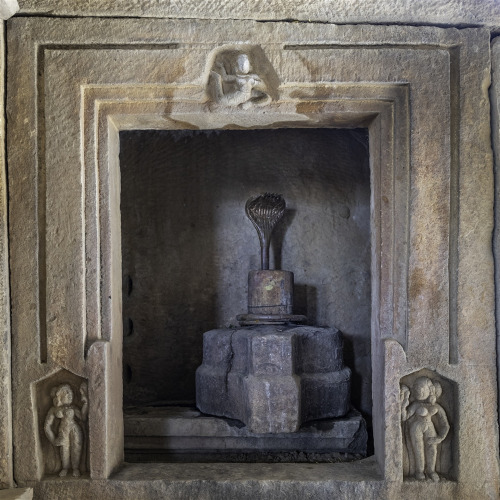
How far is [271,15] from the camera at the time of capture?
277cm

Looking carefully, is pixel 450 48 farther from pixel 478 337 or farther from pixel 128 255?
pixel 128 255

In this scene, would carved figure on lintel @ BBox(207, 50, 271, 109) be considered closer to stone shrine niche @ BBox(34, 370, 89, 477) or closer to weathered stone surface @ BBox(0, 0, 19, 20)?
weathered stone surface @ BBox(0, 0, 19, 20)

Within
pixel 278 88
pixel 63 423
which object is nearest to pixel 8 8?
pixel 278 88

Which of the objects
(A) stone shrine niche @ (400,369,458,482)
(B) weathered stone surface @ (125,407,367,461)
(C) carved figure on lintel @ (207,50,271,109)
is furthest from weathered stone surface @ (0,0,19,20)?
(A) stone shrine niche @ (400,369,458,482)

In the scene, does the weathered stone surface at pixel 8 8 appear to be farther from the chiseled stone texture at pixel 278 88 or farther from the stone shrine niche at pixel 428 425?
the stone shrine niche at pixel 428 425

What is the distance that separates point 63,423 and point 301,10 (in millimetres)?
2288

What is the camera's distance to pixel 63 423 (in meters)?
2.74

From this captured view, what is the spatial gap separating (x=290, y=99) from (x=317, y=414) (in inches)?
67.5

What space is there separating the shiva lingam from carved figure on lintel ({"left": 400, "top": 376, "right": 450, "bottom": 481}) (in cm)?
55

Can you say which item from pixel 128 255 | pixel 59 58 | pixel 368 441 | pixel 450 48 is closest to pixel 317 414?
pixel 368 441

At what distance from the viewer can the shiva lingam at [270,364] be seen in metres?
3.01

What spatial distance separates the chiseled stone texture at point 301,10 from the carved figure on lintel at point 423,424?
69.2 inches

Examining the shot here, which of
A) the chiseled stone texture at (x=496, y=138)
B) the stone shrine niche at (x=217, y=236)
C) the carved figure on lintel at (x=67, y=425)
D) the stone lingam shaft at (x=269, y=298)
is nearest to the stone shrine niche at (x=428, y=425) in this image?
the chiseled stone texture at (x=496, y=138)

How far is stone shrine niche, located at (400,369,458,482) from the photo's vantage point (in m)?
2.73
